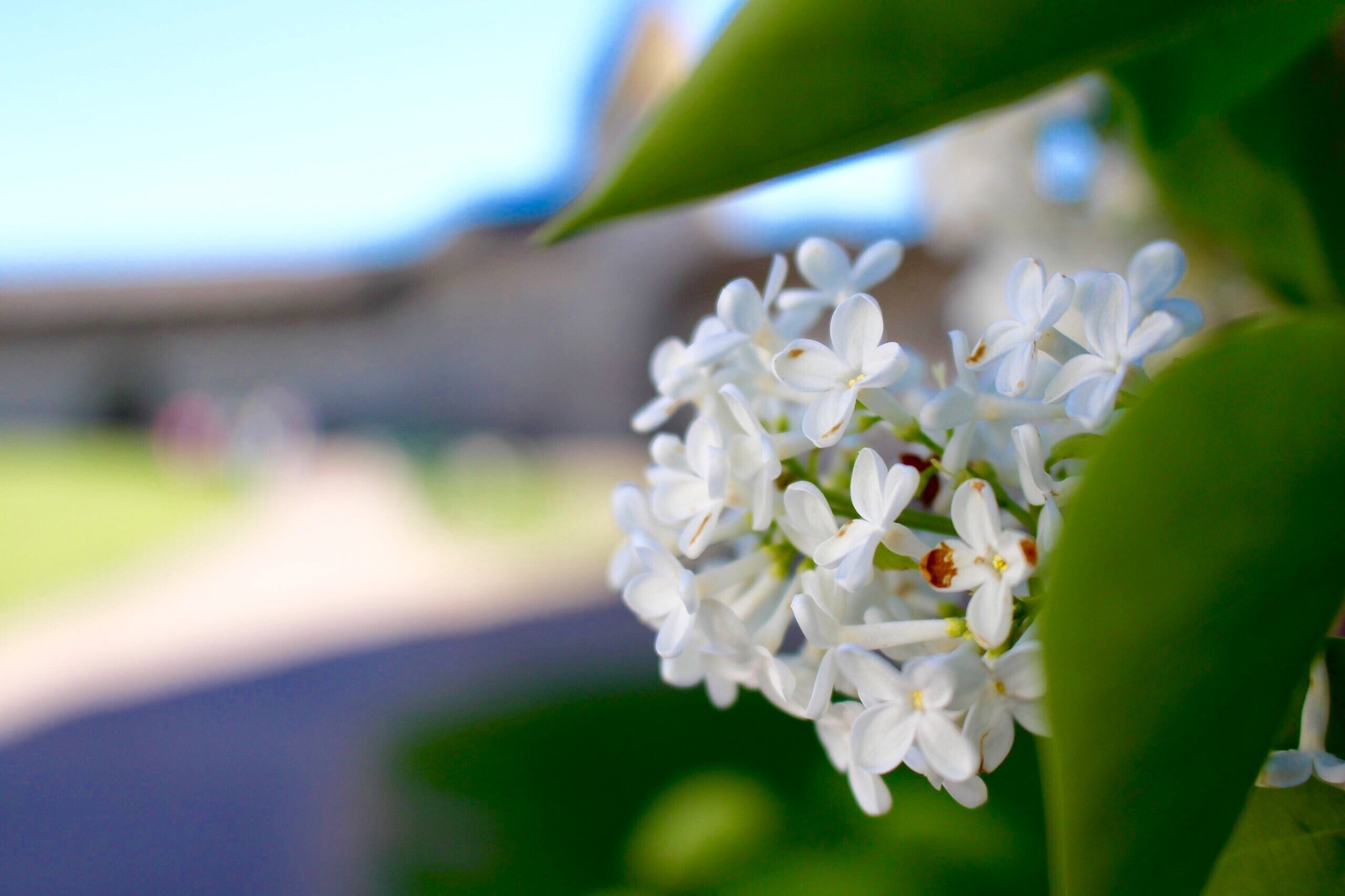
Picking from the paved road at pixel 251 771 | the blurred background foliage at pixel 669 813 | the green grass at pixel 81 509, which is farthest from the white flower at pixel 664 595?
the green grass at pixel 81 509

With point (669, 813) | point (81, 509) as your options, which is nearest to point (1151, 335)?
point (669, 813)

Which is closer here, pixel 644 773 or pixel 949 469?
pixel 949 469

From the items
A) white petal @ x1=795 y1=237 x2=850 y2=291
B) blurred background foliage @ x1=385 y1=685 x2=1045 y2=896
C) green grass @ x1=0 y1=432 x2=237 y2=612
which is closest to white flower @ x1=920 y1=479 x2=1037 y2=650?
white petal @ x1=795 y1=237 x2=850 y2=291

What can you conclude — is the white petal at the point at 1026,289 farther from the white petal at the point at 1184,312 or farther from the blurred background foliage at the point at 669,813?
the blurred background foliage at the point at 669,813

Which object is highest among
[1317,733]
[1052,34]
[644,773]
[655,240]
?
[655,240]

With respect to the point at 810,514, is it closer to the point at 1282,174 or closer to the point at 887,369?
the point at 887,369

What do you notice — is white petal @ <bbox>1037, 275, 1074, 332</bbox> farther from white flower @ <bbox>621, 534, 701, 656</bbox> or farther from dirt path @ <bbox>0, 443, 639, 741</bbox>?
dirt path @ <bbox>0, 443, 639, 741</bbox>

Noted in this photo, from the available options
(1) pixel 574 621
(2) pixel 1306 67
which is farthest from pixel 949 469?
(1) pixel 574 621

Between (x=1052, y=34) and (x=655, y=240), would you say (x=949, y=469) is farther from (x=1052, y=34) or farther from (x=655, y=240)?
(x=655, y=240)

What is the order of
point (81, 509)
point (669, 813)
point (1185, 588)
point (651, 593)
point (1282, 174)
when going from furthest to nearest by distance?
point (81, 509) → point (669, 813) → point (1282, 174) → point (651, 593) → point (1185, 588)
